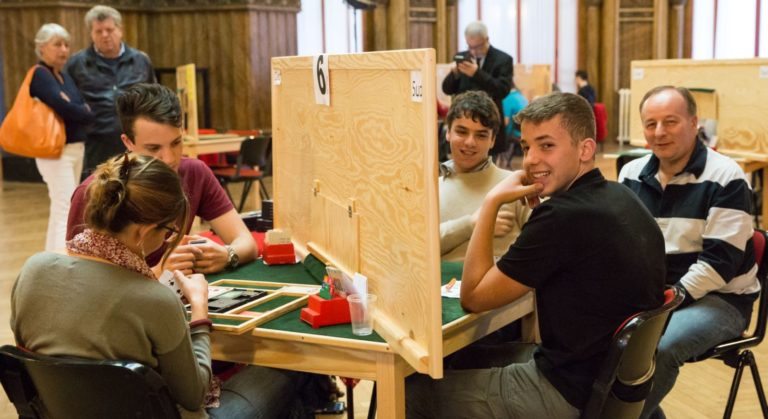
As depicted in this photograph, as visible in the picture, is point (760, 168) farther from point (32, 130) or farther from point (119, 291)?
point (119, 291)

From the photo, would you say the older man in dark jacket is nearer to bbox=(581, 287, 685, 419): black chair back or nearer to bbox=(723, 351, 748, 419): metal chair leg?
bbox=(723, 351, 748, 419): metal chair leg

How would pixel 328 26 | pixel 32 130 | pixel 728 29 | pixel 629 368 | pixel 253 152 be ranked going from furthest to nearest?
pixel 728 29, pixel 328 26, pixel 253 152, pixel 32 130, pixel 629 368

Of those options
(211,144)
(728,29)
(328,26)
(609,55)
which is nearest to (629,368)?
(211,144)

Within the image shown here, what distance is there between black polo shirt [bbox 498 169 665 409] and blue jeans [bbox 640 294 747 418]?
57 cm

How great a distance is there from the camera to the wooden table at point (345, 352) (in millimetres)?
2047

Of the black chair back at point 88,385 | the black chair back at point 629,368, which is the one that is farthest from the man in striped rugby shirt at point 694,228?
the black chair back at point 88,385

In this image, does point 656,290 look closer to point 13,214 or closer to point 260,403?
point 260,403

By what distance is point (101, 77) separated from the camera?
5.74 meters

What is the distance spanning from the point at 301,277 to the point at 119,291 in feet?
3.21

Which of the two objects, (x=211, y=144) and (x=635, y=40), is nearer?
(x=211, y=144)

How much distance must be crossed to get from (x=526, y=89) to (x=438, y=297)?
10.7 metres

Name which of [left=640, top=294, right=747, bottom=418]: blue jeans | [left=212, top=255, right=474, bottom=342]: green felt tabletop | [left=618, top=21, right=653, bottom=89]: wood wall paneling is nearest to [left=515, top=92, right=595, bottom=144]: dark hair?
[left=212, top=255, right=474, bottom=342]: green felt tabletop

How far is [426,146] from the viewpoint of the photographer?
1852 millimetres

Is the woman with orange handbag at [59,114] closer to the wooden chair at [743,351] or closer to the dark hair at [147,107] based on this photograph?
the dark hair at [147,107]
